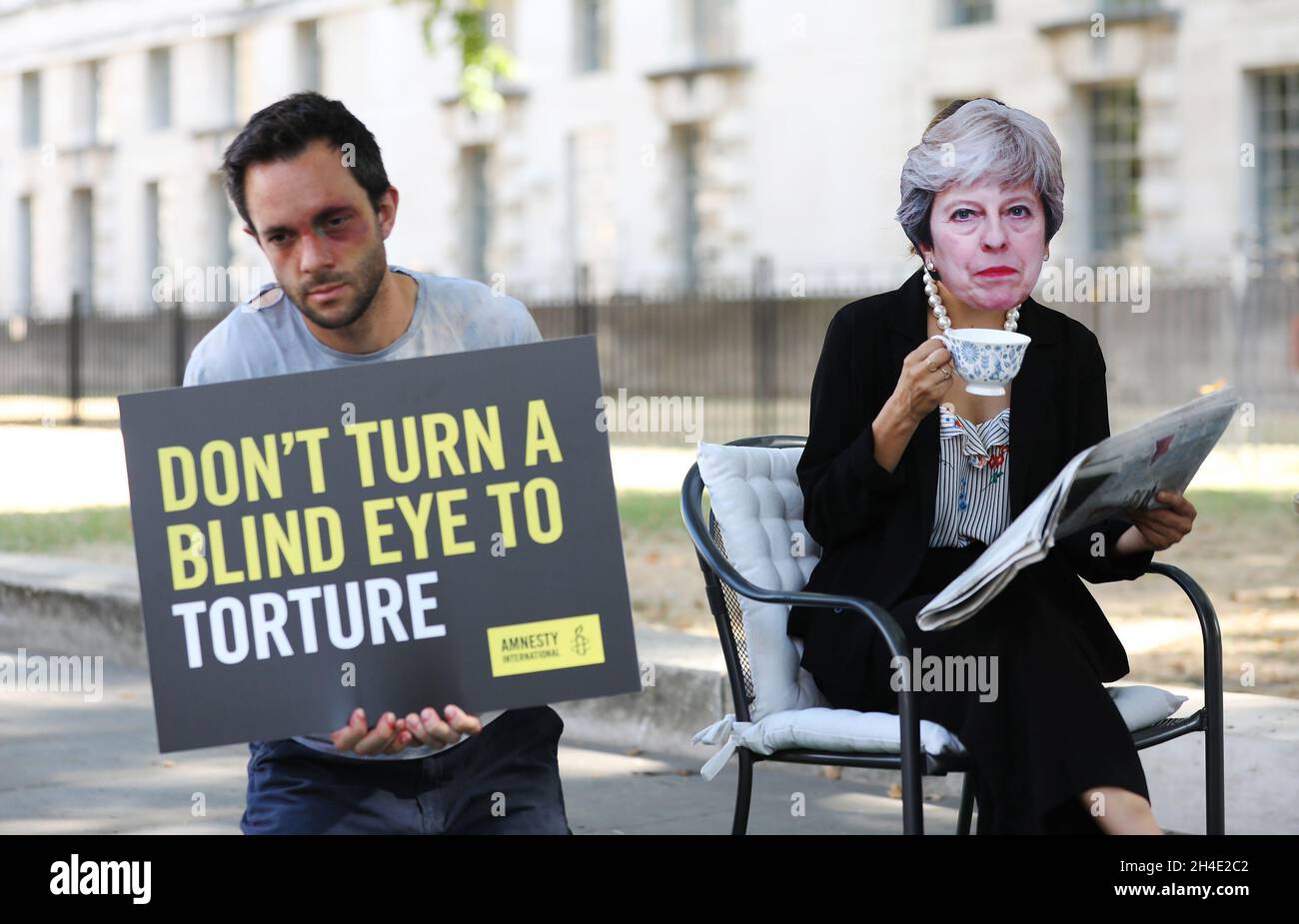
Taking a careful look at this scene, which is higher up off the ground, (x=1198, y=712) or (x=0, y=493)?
(x=1198, y=712)

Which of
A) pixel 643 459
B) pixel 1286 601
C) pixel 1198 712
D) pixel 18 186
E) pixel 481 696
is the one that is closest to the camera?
pixel 481 696

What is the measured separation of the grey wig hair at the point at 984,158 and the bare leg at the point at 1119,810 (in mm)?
985

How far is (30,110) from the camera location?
40656 mm

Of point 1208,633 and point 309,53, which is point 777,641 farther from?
point 309,53

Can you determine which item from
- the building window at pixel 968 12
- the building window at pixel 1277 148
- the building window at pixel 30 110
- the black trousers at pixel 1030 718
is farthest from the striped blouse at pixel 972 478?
the building window at pixel 30 110

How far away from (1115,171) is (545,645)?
21.5m

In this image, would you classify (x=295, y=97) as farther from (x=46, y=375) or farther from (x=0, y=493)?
(x=46, y=375)

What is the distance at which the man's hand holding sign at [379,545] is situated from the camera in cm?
286

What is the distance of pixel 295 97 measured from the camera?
10.2 ft

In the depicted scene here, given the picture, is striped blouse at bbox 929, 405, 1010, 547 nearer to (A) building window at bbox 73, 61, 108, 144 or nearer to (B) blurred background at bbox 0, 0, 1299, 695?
(B) blurred background at bbox 0, 0, 1299, 695

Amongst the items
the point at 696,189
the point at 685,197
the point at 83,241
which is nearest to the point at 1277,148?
the point at 696,189

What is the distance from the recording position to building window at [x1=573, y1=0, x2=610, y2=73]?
1138 inches

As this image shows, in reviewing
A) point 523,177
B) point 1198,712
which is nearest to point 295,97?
point 1198,712
